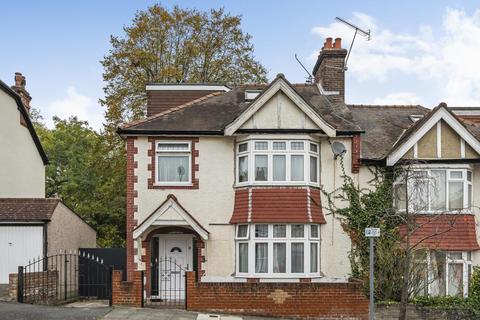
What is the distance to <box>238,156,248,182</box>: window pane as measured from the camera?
2289 centimetres

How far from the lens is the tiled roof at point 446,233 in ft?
72.4

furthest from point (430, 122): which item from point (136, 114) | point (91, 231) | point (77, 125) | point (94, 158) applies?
point (77, 125)

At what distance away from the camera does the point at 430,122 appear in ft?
73.8

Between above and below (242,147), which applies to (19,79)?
above

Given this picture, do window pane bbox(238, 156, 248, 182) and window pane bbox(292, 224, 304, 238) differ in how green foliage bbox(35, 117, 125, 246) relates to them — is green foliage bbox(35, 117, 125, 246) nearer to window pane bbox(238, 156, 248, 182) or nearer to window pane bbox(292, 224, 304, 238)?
window pane bbox(238, 156, 248, 182)

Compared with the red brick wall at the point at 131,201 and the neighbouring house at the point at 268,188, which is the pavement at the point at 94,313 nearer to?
the red brick wall at the point at 131,201

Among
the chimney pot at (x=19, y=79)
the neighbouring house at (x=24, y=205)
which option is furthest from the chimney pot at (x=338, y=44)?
the chimney pot at (x=19, y=79)

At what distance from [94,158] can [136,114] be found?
14.2ft

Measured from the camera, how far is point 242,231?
22625 mm

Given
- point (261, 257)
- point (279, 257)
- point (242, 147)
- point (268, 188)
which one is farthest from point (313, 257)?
point (242, 147)

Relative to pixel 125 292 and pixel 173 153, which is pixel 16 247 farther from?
pixel 173 153

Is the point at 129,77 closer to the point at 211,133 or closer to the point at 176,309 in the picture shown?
the point at 211,133

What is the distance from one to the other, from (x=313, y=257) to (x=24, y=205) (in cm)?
1005

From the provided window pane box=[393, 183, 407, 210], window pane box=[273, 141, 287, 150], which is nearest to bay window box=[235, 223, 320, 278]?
window pane box=[273, 141, 287, 150]
